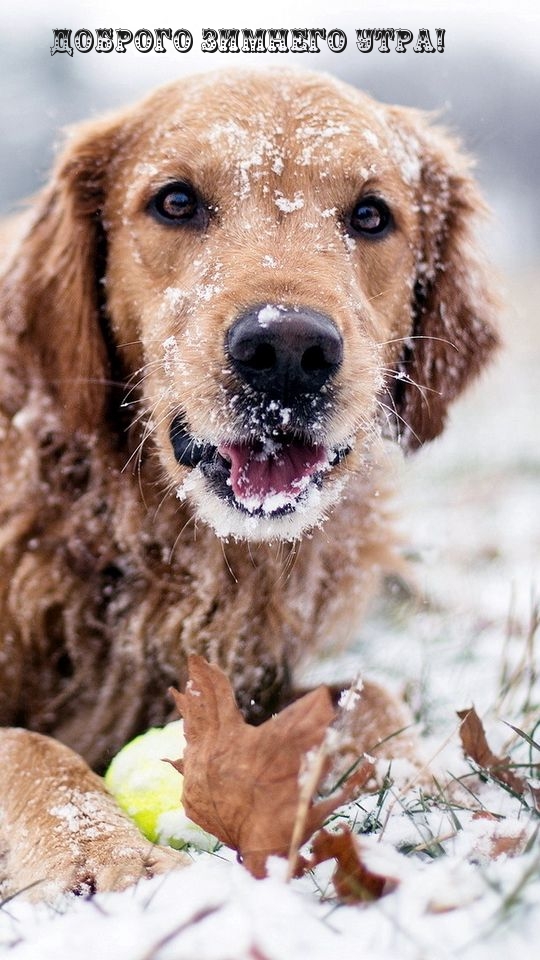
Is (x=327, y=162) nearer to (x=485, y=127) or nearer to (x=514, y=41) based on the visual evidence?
(x=485, y=127)

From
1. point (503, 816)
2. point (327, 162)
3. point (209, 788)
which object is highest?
point (327, 162)

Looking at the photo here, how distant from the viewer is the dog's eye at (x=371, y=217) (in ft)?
8.73

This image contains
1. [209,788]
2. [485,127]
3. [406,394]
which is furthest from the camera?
[485,127]

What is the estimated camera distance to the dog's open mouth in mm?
2250

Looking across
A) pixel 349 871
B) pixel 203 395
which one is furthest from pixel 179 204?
pixel 349 871

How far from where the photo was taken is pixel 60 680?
2688 millimetres

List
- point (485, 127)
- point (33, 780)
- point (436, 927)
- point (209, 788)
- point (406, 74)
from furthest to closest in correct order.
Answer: point (406, 74) → point (485, 127) → point (33, 780) → point (209, 788) → point (436, 927)

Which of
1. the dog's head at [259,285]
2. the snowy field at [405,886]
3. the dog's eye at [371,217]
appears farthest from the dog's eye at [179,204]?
the snowy field at [405,886]

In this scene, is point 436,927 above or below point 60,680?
above

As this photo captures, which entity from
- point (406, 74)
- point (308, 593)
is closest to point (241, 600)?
point (308, 593)

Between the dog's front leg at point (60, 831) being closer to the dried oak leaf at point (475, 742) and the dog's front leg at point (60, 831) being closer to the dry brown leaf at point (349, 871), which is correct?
the dry brown leaf at point (349, 871)

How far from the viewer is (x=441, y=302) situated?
9.87ft

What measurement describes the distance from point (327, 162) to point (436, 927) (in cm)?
201

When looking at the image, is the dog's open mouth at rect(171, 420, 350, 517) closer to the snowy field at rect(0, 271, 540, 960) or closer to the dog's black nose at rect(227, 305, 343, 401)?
the dog's black nose at rect(227, 305, 343, 401)
